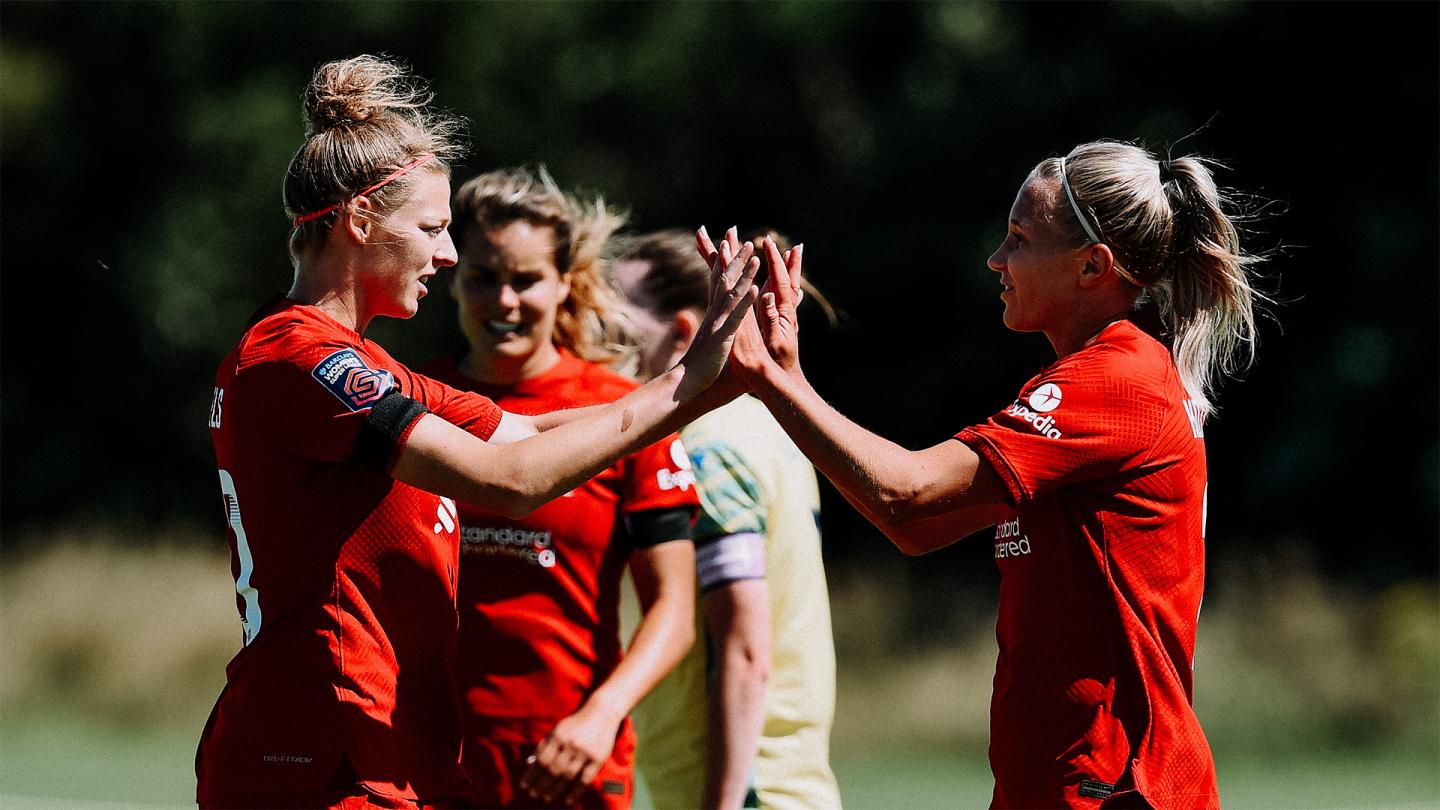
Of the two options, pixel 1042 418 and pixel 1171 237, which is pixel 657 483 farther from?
pixel 1171 237

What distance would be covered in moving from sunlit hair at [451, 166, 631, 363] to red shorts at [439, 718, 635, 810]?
1.11 metres

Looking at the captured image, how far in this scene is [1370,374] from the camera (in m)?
13.9

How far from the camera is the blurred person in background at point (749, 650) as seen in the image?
4172 mm

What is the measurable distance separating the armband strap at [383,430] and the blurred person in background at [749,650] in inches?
52.9

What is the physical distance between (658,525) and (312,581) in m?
1.29

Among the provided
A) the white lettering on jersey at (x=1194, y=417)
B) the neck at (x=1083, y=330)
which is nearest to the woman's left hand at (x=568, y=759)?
the neck at (x=1083, y=330)

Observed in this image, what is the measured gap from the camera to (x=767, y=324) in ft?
11.4

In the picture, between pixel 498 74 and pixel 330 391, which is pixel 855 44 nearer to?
pixel 498 74

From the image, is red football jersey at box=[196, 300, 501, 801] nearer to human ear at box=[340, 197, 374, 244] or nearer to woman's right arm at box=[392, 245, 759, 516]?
woman's right arm at box=[392, 245, 759, 516]

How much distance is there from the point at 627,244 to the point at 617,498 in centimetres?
131

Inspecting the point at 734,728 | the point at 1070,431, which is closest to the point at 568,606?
the point at 734,728

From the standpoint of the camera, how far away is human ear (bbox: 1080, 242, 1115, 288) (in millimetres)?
3469

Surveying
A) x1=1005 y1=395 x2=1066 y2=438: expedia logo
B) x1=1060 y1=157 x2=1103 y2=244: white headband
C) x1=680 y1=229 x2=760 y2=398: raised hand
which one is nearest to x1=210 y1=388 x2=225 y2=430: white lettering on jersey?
x1=680 y1=229 x2=760 y2=398: raised hand

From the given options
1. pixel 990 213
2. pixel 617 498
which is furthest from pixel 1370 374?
pixel 617 498
